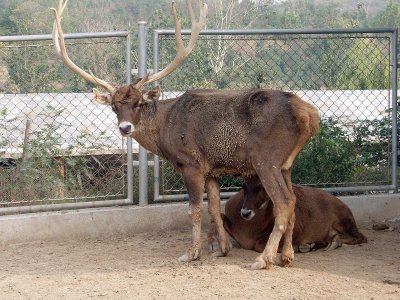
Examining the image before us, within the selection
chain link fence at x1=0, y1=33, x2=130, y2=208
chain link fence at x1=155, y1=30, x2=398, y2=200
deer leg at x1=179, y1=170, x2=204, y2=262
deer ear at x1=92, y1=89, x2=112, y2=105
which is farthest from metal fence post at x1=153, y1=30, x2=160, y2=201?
deer leg at x1=179, y1=170, x2=204, y2=262

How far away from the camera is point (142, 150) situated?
10430mm

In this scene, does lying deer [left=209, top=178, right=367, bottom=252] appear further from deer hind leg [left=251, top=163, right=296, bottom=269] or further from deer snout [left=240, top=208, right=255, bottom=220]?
deer hind leg [left=251, top=163, right=296, bottom=269]

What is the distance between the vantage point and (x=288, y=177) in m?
9.07

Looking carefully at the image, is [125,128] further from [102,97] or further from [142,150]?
[142,150]

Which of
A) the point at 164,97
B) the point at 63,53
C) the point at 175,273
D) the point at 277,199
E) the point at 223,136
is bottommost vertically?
the point at 175,273

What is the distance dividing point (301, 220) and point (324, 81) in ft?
7.79

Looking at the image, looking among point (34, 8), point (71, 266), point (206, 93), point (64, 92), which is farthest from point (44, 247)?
point (34, 8)

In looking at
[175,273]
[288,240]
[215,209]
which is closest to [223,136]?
[215,209]

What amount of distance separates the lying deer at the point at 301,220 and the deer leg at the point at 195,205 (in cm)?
50

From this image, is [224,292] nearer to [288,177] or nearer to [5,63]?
[288,177]

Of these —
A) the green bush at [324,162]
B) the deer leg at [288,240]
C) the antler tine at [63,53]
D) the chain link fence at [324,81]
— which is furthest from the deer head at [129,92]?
the green bush at [324,162]

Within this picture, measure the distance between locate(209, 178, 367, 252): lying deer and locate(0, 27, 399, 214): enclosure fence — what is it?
1.03m

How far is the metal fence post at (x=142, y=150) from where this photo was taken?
10337mm

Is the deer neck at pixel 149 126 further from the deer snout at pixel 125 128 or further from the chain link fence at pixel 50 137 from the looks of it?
the chain link fence at pixel 50 137
